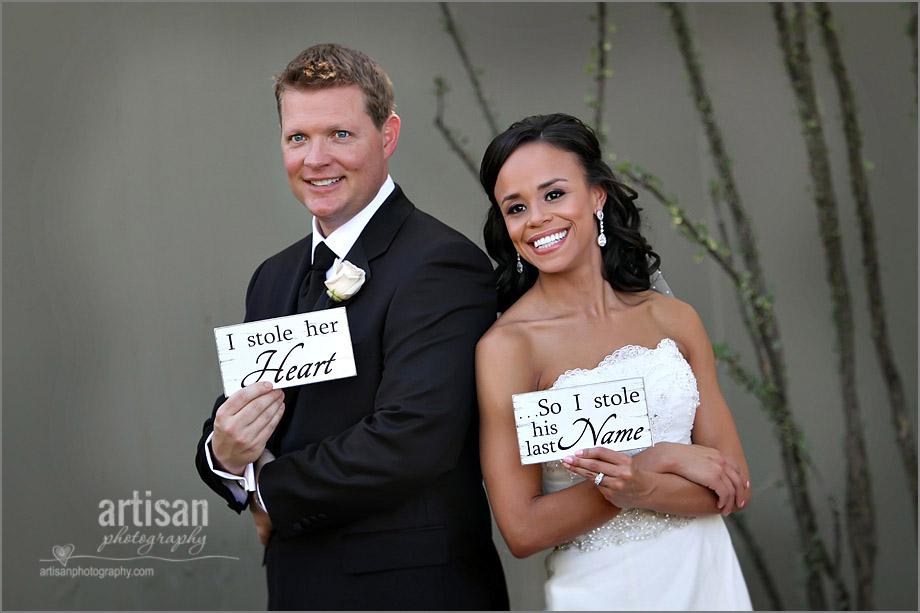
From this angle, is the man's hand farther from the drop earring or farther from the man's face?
the drop earring

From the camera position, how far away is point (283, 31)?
3.94 meters

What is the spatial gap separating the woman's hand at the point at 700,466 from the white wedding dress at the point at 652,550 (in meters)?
0.10

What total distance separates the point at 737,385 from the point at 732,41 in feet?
4.98

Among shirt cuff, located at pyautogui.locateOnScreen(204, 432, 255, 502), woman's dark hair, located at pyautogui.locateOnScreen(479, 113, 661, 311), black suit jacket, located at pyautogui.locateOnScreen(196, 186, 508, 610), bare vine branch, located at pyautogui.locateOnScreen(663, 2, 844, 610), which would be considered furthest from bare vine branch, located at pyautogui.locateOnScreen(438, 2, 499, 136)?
shirt cuff, located at pyautogui.locateOnScreen(204, 432, 255, 502)

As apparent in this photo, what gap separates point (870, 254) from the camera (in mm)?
3967

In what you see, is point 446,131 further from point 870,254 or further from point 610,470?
point 610,470

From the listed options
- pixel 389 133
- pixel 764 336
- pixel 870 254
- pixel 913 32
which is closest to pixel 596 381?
pixel 389 133

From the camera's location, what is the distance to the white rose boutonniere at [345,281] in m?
2.06

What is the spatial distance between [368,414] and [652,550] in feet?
2.36

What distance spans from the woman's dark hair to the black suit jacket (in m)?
0.21

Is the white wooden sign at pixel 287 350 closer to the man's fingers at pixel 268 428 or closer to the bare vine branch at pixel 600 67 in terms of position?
the man's fingers at pixel 268 428

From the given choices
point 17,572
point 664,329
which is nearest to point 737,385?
point 664,329

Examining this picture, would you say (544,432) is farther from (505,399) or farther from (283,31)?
(283,31)

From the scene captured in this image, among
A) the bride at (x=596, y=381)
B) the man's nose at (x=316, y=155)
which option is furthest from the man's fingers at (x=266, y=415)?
the man's nose at (x=316, y=155)
